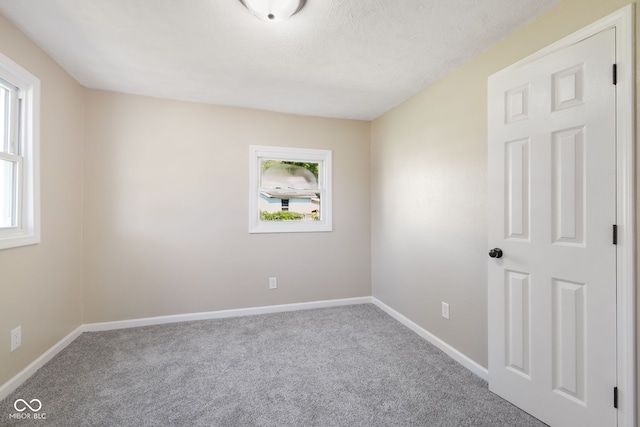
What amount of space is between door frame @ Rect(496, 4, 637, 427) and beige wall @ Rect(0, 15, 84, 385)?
11.2 feet

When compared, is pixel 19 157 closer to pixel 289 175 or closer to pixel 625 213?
pixel 289 175

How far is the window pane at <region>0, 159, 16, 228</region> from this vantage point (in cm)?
190

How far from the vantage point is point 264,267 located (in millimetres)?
3293

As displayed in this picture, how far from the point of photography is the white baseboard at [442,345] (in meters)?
2.04

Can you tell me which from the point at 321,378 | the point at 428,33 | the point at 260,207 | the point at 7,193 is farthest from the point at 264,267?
the point at 428,33

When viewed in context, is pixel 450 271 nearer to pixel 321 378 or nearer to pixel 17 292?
pixel 321 378

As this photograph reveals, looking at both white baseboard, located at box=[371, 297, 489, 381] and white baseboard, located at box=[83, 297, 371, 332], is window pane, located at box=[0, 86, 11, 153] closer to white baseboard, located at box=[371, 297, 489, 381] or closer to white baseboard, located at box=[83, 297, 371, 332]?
white baseboard, located at box=[83, 297, 371, 332]

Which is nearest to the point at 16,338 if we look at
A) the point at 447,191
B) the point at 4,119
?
the point at 4,119

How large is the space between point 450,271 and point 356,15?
2024 millimetres

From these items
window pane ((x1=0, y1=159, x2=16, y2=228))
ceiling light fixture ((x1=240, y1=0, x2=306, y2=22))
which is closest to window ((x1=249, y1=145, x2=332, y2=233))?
ceiling light fixture ((x1=240, y1=0, x2=306, y2=22))

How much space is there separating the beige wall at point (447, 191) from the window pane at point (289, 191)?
91 centimetres

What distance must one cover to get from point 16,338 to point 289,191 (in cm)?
256

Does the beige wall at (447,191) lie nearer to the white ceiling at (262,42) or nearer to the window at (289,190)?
the white ceiling at (262,42)

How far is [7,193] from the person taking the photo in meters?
1.94
